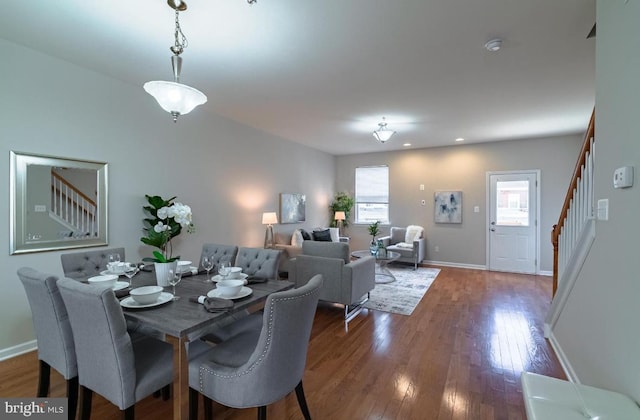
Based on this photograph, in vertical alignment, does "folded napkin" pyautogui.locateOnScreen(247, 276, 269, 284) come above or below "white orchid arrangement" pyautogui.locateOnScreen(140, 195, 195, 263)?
below

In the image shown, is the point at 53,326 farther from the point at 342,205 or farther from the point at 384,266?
the point at 342,205

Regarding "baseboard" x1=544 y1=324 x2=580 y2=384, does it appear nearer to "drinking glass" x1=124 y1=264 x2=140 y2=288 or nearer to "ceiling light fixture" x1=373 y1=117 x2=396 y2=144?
"ceiling light fixture" x1=373 y1=117 x2=396 y2=144

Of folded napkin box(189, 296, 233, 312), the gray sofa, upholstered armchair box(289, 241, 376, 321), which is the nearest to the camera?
folded napkin box(189, 296, 233, 312)

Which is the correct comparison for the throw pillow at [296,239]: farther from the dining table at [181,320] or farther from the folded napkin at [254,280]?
the dining table at [181,320]

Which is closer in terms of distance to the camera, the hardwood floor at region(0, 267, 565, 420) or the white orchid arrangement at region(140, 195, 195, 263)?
the hardwood floor at region(0, 267, 565, 420)

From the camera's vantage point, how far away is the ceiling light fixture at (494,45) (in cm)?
249

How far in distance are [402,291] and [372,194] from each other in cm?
343

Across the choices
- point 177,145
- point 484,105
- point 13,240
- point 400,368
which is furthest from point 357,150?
point 13,240

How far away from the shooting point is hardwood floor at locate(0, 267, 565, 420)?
1.98 metres

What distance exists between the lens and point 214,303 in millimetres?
1690

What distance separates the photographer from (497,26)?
2.32 metres

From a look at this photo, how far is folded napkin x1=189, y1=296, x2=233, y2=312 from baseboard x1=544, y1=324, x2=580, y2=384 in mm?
2484

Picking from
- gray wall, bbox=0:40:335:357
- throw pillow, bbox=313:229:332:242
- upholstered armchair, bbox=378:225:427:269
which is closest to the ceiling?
gray wall, bbox=0:40:335:357

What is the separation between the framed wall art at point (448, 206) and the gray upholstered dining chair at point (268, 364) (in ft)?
19.3
